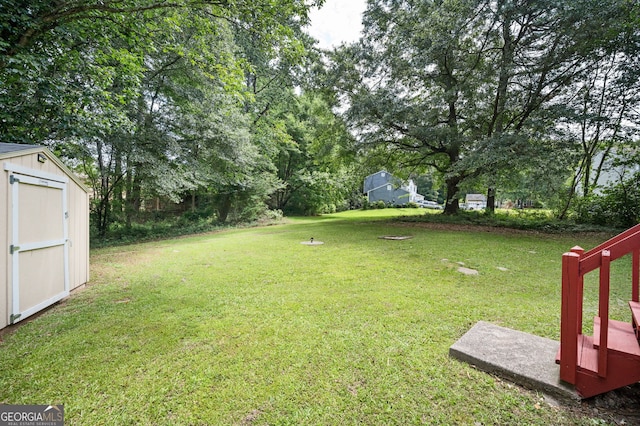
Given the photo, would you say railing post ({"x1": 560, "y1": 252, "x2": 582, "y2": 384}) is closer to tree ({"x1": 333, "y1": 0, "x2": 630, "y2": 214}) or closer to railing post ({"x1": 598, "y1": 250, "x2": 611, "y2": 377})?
railing post ({"x1": 598, "y1": 250, "x2": 611, "y2": 377})

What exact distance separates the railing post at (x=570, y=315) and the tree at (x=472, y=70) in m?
7.39

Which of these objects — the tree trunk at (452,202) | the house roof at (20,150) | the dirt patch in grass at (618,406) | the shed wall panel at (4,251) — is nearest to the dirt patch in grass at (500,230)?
the tree trunk at (452,202)

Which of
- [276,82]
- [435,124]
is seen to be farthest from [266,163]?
[435,124]

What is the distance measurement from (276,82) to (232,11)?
35.9ft

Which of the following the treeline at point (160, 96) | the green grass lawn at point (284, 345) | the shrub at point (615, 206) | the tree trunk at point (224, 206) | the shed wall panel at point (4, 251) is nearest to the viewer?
the green grass lawn at point (284, 345)

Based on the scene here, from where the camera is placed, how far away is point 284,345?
234 centimetres

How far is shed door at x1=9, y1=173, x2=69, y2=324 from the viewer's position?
2.79 meters

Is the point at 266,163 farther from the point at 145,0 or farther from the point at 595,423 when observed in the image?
the point at 595,423

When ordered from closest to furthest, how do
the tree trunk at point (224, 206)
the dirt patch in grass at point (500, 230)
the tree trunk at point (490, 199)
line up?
the dirt patch in grass at point (500, 230), the tree trunk at point (490, 199), the tree trunk at point (224, 206)

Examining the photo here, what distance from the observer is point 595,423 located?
1.45 meters

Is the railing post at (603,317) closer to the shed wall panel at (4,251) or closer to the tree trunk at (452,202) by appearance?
the shed wall panel at (4,251)

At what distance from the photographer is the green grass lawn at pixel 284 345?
1.63 meters

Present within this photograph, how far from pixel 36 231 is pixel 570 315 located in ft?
17.1

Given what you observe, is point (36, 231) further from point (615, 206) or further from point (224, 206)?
point (615, 206)
